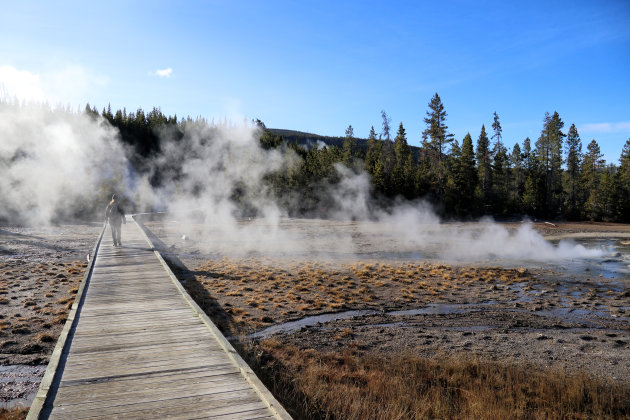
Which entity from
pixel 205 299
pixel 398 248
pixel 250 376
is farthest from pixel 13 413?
pixel 398 248

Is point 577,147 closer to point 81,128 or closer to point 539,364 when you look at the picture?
point 539,364

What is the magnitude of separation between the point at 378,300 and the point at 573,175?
63.1 m

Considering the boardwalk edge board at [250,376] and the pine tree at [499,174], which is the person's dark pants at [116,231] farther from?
the pine tree at [499,174]

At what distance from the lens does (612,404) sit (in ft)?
20.5

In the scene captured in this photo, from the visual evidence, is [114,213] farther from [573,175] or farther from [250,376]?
[573,175]

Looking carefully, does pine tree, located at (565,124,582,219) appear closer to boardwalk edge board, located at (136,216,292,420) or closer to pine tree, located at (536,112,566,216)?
pine tree, located at (536,112,566,216)

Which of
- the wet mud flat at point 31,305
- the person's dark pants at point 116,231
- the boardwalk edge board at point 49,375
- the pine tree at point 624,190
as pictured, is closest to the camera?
the boardwalk edge board at point 49,375

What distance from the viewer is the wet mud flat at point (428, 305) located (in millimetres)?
8344

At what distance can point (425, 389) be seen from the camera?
6605 mm

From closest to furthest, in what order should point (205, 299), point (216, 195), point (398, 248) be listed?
point (205, 299) → point (398, 248) → point (216, 195)

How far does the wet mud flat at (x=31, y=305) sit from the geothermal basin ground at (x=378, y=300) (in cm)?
4

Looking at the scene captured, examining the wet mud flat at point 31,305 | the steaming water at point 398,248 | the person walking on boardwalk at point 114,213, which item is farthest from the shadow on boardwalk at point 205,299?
the steaming water at point 398,248

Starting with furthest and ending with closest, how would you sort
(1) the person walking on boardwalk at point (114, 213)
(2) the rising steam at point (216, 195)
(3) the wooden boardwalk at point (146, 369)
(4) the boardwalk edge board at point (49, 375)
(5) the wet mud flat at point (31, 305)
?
(2) the rising steam at point (216, 195) < (1) the person walking on boardwalk at point (114, 213) < (5) the wet mud flat at point (31, 305) < (3) the wooden boardwalk at point (146, 369) < (4) the boardwalk edge board at point (49, 375)

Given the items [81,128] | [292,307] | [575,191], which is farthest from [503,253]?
[81,128]
